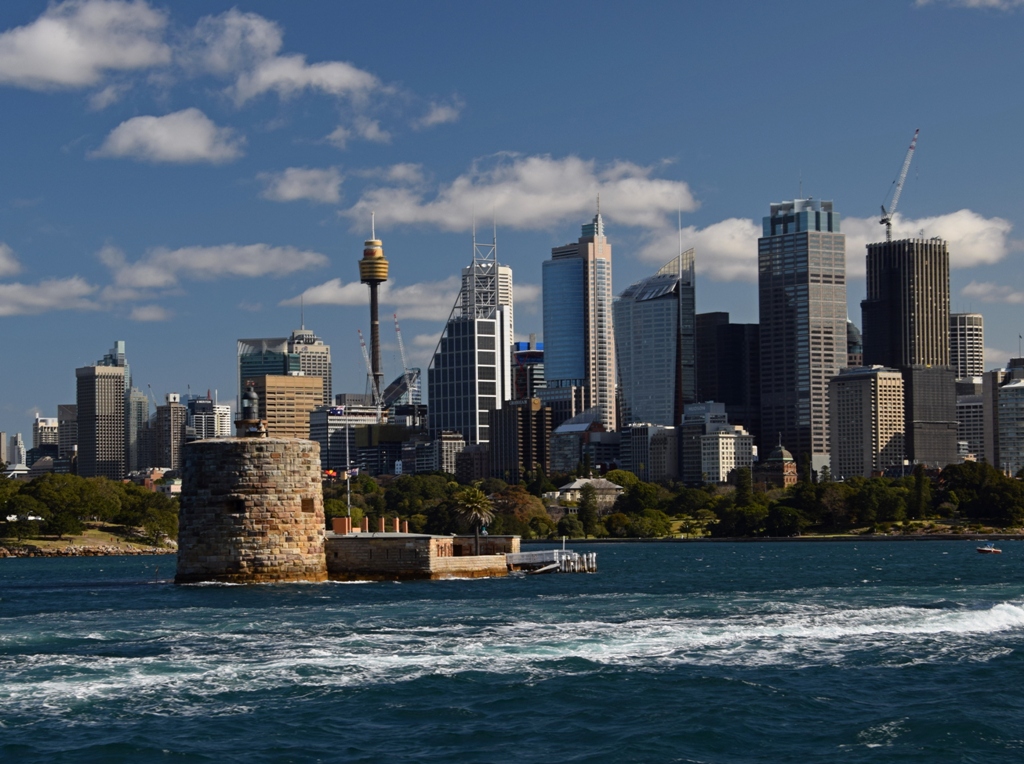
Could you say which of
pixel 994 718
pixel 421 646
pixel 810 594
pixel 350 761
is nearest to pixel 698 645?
pixel 421 646

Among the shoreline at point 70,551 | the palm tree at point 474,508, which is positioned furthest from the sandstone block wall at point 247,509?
the shoreline at point 70,551

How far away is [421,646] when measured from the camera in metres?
52.0

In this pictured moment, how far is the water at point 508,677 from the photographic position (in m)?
37.1

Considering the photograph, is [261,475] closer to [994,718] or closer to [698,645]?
[698,645]

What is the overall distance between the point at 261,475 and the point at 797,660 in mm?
34098

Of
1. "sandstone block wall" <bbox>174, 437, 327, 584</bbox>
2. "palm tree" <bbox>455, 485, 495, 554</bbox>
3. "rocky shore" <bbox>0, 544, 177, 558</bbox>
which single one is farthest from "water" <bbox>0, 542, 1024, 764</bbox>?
"rocky shore" <bbox>0, 544, 177, 558</bbox>

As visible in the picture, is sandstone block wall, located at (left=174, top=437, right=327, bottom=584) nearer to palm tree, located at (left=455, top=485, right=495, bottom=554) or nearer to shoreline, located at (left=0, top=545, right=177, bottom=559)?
palm tree, located at (left=455, top=485, right=495, bottom=554)

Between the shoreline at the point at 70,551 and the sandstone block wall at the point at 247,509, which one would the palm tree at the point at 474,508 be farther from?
the shoreline at the point at 70,551

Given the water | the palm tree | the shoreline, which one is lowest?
the shoreline

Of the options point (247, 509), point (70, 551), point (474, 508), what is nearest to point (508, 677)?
point (247, 509)

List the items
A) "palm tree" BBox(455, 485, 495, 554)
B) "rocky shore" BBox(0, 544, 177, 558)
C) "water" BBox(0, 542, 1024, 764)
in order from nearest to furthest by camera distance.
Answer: "water" BBox(0, 542, 1024, 764)
"palm tree" BBox(455, 485, 495, 554)
"rocky shore" BBox(0, 544, 177, 558)

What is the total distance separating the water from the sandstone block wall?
2187mm

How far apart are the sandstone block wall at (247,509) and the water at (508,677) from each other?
7.17ft

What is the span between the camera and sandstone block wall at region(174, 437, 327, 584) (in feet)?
248
